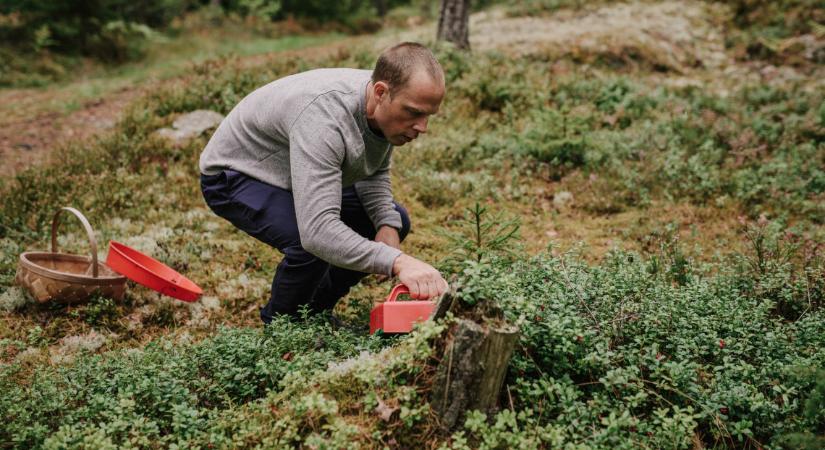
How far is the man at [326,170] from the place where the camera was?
136 inches

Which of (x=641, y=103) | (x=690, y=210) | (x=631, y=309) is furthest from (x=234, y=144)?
(x=641, y=103)

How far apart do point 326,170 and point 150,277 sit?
7.81 feet

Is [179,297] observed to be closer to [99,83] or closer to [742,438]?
[742,438]

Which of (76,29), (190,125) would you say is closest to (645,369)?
(190,125)

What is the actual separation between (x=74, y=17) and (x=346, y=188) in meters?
12.8

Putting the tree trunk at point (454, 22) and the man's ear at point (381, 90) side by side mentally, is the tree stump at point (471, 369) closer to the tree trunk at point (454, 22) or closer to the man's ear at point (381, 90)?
the man's ear at point (381, 90)

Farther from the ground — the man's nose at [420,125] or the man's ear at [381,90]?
the man's ear at [381,90]

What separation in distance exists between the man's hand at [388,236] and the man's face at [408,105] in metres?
0.89

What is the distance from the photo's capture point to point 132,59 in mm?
14438

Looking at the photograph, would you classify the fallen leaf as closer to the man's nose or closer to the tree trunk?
the man's nose

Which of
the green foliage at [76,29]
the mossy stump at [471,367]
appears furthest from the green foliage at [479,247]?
the green foliage at [76,29]

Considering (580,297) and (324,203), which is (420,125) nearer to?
(324,203)

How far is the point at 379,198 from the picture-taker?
453cm

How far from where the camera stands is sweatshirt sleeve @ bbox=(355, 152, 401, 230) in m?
4.52
